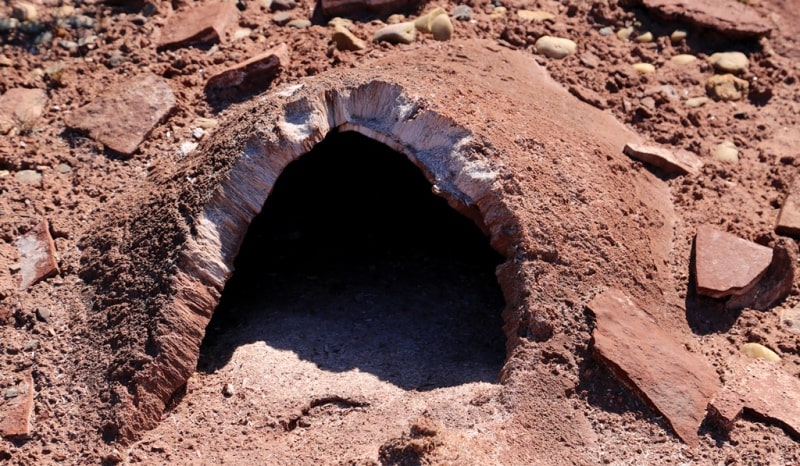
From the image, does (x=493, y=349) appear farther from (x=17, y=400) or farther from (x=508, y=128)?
(x=17, y=400)

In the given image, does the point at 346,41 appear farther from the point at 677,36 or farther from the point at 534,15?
the point at 677,36

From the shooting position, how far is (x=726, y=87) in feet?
16.7

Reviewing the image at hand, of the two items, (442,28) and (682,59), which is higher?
(442,28)

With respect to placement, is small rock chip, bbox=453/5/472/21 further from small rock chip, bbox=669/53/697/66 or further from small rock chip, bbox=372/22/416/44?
small rock chip, bbox=669/53/697/66

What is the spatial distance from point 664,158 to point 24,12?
3.28 m

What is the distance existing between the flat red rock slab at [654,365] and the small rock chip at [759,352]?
22 centimetres

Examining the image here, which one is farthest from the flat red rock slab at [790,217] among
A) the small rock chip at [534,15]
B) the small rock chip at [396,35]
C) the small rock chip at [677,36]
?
the small rock chip at [396,35]

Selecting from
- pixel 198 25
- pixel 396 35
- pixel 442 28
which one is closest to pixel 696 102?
pixel 442 28

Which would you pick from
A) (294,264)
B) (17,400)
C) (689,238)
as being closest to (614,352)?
(689,238)

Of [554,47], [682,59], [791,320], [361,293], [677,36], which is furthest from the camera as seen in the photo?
[677,36]

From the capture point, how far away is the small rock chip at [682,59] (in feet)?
16.9

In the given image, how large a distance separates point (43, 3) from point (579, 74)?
2.80m

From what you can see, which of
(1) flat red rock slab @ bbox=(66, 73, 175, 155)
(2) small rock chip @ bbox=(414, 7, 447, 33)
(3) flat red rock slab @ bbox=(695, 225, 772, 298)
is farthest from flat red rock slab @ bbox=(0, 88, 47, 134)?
(3) flat red rock slab @ bbox=(695, 225, 772, 298)

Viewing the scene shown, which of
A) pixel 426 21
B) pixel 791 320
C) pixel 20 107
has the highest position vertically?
pixel 426 21
